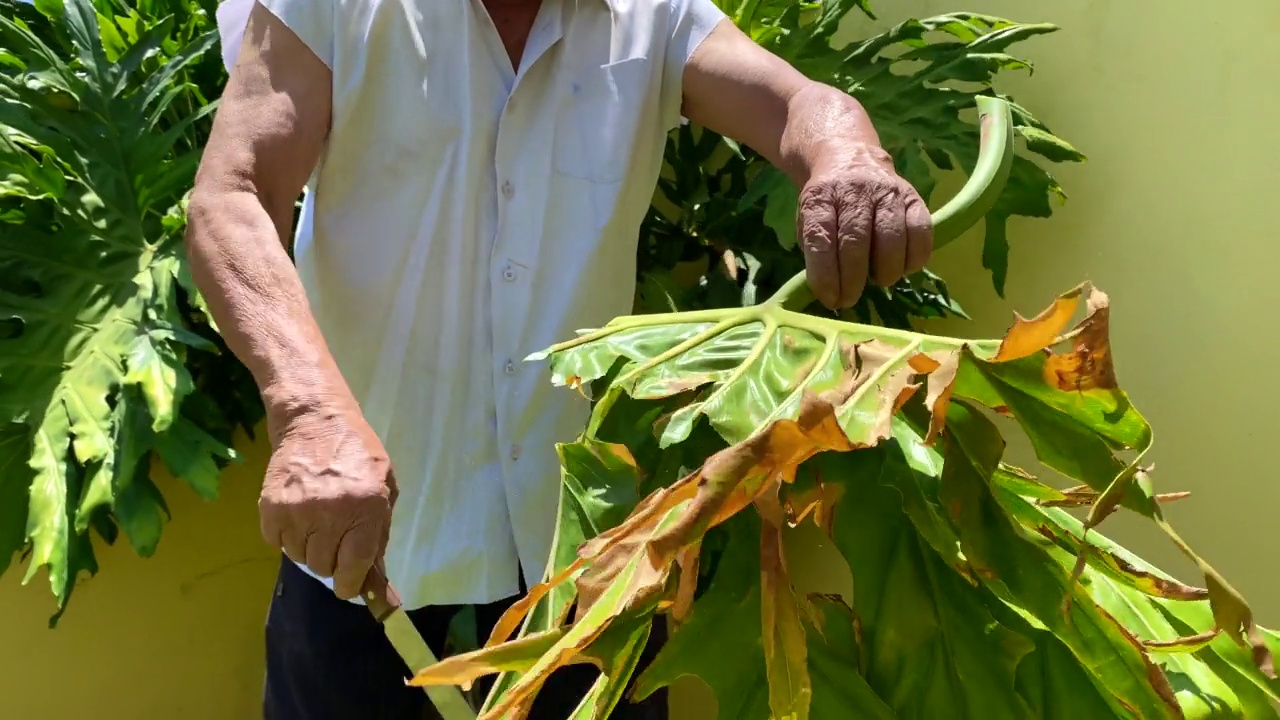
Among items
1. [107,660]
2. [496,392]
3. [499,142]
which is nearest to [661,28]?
[499,142]

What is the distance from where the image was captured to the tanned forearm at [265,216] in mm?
539

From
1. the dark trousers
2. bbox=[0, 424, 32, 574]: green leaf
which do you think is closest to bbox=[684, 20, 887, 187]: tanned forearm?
the dark trousers

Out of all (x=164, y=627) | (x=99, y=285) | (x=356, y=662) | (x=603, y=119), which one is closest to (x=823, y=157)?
(x=603, y=119)

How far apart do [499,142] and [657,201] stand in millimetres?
691

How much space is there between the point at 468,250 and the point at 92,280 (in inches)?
26.2

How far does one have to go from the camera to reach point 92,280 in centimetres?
118

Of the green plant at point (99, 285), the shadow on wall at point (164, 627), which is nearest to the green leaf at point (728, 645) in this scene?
the green plant at point (99, 285)

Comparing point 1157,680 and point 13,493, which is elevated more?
point 1157,680

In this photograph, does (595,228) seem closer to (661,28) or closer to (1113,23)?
(661,28)

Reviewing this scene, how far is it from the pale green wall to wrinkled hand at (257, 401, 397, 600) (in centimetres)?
68

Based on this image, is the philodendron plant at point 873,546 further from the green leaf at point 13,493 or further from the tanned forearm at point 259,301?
the green leaf at point 13,493

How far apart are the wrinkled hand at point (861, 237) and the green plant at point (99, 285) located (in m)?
0.75

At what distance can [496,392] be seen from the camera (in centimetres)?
75

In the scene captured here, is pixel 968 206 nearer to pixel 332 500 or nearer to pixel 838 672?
pixel 838 672
